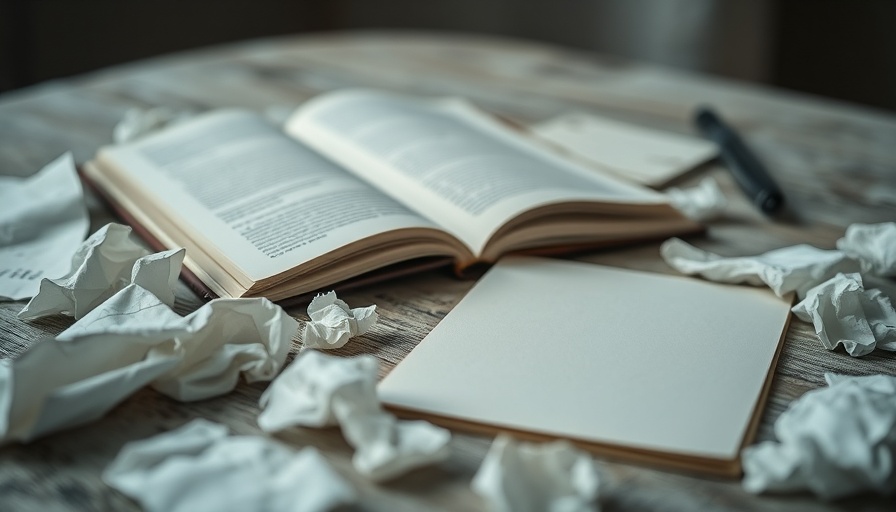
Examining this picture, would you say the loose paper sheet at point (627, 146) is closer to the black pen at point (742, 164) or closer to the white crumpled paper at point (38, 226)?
the black pen at point (742, 164)

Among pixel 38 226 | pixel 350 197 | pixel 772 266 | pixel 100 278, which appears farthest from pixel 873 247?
pixel 38 226

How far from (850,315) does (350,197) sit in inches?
20.1

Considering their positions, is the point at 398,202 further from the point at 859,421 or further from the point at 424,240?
the point at 859,421

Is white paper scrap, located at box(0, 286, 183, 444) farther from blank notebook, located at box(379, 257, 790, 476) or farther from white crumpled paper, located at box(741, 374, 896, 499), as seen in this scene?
white crumpled paper, located at box(741, 374, 896, 499)

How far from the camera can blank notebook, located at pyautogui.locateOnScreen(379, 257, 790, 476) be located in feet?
2.15

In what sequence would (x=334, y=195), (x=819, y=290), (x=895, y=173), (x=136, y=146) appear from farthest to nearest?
(x=895, y=173) → (x=136, y=146) → (x=334, y=195) → (x=819, y=290)

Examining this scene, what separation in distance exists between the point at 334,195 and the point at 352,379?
361mm

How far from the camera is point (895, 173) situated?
1.30m

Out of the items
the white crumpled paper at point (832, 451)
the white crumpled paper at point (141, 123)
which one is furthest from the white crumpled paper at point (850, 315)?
the white crumpled paper at point (141, 123)

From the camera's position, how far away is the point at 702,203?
112cm

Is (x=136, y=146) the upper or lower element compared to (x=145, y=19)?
upper

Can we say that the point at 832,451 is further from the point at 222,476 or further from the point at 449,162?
the point at 449,162

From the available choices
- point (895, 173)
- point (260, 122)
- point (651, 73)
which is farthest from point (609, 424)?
point (651, 73)

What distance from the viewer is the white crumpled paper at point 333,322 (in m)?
0.78
